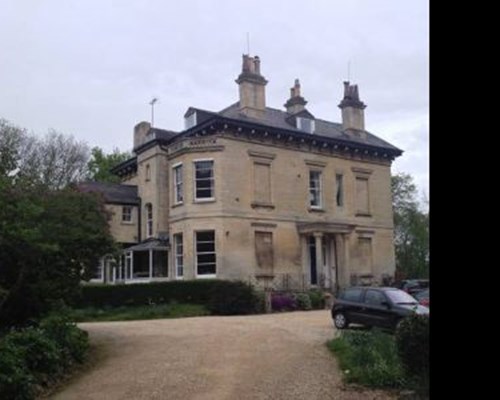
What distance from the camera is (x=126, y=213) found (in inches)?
1591

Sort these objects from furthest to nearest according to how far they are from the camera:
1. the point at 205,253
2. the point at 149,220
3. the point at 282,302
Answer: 1. the point at 149,220
2. the point at 205,253
3. the point at 282,302

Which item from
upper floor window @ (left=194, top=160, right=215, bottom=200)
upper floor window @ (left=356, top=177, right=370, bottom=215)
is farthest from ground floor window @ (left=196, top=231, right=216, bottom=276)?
upper floor window @ (left=356, top=177, right=370, bottom=215)

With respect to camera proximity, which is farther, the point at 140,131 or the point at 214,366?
the point at 140,131

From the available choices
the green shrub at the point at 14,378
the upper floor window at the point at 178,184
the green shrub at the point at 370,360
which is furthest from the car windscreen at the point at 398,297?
the upper floor window at the point at 178,184

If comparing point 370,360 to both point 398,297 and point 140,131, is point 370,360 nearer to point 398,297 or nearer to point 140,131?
point 398,297

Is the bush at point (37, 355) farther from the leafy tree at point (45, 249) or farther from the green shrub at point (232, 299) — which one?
the green shrub at point (232, 299)

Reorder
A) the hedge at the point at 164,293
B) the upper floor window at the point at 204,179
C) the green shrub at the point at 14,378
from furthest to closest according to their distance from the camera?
the upper floor window at the point at 204,179 → the hedge at the point at 164,293 → the green shrub at the point at 14,378

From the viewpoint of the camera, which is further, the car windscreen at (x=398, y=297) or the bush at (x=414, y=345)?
the car windscreen at (x=398, y=297)

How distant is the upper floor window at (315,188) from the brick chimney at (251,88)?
4851 millimetres

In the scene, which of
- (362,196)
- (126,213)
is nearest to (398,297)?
(362,196)

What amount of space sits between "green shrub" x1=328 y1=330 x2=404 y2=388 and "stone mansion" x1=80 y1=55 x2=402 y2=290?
1878cm

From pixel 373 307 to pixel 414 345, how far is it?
8.01m

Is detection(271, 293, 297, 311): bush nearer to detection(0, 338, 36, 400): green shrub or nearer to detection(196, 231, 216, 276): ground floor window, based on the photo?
detection(196, 231, 216, 276): ground floor window

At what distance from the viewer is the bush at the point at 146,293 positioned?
3119 centimetres
